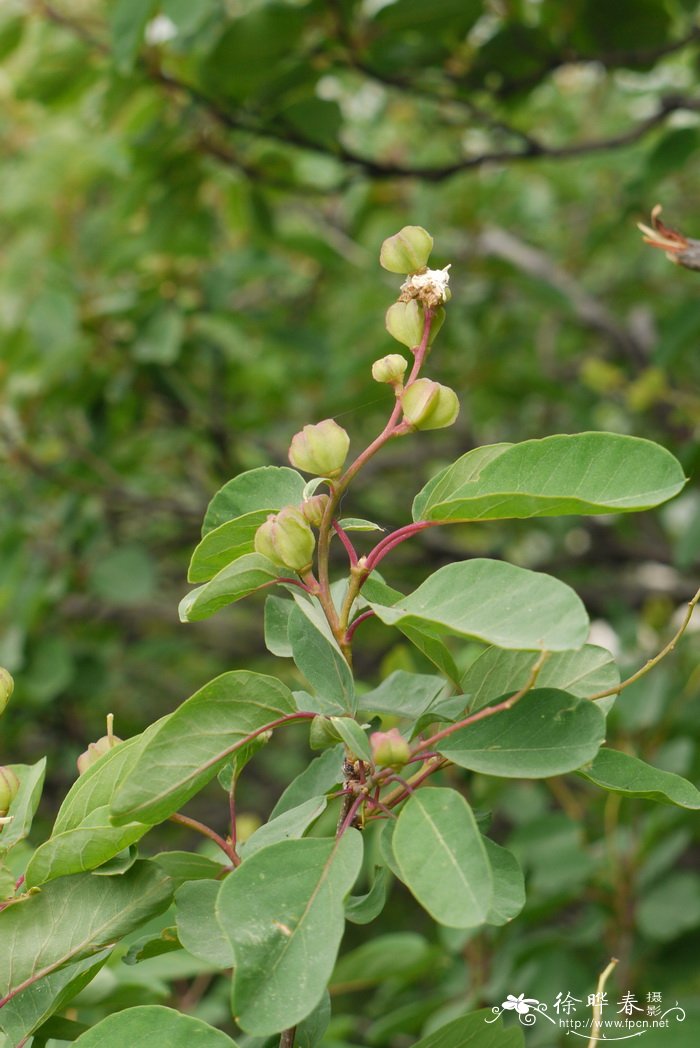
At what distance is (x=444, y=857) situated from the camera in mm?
437

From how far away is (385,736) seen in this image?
1.52ft

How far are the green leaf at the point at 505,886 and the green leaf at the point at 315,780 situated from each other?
87 millimetres

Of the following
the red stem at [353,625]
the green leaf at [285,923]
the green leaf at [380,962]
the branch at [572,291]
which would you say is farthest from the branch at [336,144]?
the green leaf at [285,923]

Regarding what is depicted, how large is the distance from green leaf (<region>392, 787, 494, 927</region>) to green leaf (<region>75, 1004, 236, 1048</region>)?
11 centimetres

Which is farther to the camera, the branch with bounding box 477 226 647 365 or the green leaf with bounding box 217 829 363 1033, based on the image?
the branch with bounding box 477 226 647 365

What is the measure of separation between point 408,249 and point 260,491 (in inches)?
5.5

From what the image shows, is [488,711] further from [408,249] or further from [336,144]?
[336,144]

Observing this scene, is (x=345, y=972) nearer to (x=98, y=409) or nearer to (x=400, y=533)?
(x=400, y=533)

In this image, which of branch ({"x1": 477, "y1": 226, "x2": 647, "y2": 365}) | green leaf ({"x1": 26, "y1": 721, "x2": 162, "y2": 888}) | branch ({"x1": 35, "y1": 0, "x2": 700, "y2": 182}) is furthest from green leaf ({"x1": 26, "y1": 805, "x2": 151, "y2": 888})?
branch ({"x1": 477, "y1": 226, "x2": 647, "y2": 365})

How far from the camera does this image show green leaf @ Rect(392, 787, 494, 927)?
0.42 m

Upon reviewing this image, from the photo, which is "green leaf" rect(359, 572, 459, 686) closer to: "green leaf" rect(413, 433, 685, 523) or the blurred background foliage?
"green leaf" rect(413, 433, 685, 523)

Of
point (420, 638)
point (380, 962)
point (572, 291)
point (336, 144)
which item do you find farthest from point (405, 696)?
point (572, 291)

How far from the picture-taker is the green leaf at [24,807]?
55 centimetres

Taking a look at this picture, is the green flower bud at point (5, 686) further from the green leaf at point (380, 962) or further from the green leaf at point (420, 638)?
the green leaf at point (380, 962)
